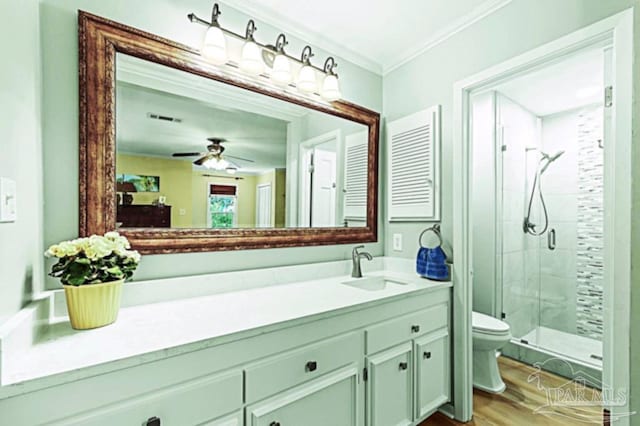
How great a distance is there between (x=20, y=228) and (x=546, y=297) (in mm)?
4082

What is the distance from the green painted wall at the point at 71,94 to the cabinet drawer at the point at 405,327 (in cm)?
80

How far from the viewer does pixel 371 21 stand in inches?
71.5

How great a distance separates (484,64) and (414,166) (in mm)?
708

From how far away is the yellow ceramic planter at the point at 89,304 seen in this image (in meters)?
1.01

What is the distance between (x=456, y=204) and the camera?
1866 mm

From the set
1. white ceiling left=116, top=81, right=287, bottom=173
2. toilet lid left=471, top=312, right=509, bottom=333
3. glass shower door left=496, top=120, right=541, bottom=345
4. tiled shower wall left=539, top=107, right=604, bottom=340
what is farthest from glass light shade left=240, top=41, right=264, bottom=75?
tiled shower wall left=539, top=107, right=604, bottom=340

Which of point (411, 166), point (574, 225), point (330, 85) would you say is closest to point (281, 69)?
point (330, 85)

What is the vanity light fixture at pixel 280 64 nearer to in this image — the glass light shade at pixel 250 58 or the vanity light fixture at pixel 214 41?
the glass light shade at pixel 250 58

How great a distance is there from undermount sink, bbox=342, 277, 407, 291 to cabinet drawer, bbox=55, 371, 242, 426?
1.00 metres

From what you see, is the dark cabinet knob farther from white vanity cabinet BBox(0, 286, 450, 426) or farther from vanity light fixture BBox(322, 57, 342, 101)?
vanity light fixture BBox(322, 57, 342, 101)

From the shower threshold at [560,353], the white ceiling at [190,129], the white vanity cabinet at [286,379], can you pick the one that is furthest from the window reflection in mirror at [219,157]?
the shower threshold at [560,353]

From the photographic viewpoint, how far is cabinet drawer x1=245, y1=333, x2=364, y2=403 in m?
1.07

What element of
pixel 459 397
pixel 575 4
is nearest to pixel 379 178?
pixel 575 4

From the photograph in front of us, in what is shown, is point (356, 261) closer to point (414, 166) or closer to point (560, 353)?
point (414, 166)
